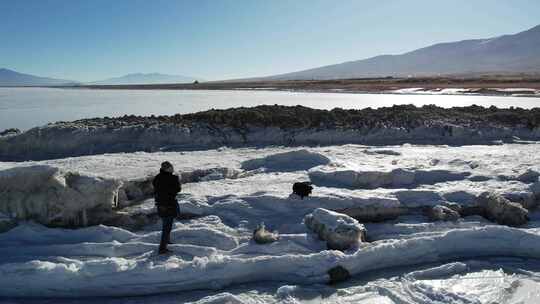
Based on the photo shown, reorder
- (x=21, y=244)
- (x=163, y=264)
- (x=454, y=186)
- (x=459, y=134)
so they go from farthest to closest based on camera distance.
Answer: (x=459, y=134), (x=454, y=186), (x=21, y=244), (x=163, y=264)

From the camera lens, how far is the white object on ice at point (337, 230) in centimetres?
668

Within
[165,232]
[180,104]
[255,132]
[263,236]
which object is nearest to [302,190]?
[263,236]

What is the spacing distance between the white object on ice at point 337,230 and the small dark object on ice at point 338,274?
0.55 m

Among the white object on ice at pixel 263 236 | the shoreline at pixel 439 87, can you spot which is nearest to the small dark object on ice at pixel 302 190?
the white object on ice at pixel 263 236

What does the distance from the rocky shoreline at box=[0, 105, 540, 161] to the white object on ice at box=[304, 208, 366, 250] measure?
7.32 metres

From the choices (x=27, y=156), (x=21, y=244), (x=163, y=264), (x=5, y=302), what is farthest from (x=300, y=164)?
(x=27, y=156)

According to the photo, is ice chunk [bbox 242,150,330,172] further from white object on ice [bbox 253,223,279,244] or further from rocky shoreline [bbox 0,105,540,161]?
white object on ice [bbox 253,223,279,244]

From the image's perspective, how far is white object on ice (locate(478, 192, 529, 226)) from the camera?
25.3 feet

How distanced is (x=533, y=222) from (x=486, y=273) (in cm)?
225

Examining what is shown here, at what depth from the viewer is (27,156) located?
13445 mm

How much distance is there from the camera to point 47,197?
7430 millimetres

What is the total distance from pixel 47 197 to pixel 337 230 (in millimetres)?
4668

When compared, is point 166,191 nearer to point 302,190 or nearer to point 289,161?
point 302,190

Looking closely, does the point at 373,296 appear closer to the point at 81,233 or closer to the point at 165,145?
the point at 81,233
